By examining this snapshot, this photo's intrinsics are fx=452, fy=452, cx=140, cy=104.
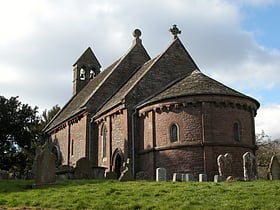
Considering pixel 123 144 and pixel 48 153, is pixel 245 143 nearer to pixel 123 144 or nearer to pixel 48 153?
Answer: pixel 123 144

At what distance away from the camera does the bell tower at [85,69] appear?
50.9m

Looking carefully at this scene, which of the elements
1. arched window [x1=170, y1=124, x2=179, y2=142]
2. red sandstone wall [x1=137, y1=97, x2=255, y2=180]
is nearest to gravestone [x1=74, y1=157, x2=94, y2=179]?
red sandstone wall [x1=137, y1=97, x2=255, y2=180]

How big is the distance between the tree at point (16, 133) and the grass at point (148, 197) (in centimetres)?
2405

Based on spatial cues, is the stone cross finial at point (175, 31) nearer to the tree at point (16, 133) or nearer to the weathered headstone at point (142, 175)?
the weathered headstone at point (142, 175)

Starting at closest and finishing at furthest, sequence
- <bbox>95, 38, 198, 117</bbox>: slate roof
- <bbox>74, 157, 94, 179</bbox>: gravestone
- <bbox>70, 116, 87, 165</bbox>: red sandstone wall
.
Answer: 1. <bbox>74, 157, 94, 179</bbox>: gravestone
2. <bbox>95, 38, 198, 117</bbox>: slate roof
3. <bbox>70, 116, 87, 165</bbox>: red sandstone wall

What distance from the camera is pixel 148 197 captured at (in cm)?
→ 1605

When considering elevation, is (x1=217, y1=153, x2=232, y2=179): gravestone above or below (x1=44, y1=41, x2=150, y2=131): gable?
below

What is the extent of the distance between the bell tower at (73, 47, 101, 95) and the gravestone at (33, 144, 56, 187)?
29259mm

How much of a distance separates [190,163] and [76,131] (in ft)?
46.7

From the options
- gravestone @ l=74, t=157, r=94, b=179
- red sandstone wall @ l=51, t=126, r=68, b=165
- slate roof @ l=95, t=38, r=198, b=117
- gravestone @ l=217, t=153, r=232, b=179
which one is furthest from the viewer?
red sandstone wall @ l=51, t=126, r=68, b=165

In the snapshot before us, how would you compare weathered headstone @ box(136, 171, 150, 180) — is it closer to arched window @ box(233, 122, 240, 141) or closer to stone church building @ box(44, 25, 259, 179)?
stone church building @ box(44, 25, 259, 179)

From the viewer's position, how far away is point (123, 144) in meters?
31.8

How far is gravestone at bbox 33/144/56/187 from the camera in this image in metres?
21.4

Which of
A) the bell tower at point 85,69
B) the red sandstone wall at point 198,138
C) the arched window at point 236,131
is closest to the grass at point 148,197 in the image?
the red sandstone wall at point 198,138
